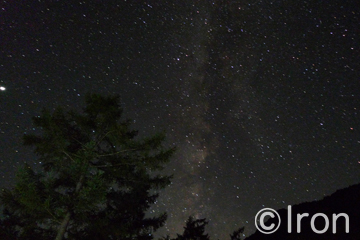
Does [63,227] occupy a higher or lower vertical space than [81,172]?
lower

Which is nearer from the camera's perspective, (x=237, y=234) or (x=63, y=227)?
(x=63, y=227)

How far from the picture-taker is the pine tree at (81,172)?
9125 mm

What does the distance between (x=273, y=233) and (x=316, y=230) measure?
3775 millimetres

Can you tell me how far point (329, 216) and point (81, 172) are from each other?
11416 millimetres

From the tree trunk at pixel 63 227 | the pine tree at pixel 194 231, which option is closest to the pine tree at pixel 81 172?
the tree trunk at pixel 63 227

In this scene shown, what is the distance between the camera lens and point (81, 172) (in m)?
9.96

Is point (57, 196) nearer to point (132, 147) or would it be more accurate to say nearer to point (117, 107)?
point (132, 147)

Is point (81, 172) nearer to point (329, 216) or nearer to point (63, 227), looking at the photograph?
point (63, 227)

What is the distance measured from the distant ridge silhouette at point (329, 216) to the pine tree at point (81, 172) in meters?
6.81

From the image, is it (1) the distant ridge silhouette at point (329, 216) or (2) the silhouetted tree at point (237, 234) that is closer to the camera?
(1) the distant ridge silhouette at point (329, 216)

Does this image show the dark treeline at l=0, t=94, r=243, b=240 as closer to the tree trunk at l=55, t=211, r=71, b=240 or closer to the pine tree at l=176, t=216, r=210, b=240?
the tree trunk at l=55, t=211, r=71, b=240

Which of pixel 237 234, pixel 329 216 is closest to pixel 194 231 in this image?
pixel 237 234

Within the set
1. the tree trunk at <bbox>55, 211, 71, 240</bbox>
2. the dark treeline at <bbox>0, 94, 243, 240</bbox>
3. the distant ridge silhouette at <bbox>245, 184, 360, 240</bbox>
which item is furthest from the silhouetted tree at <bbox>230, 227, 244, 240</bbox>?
the tree trunk at <bbox>55, 211, 71, 240</bbox>

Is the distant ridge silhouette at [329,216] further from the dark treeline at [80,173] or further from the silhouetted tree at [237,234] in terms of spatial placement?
the dark treeline at [80,173]
